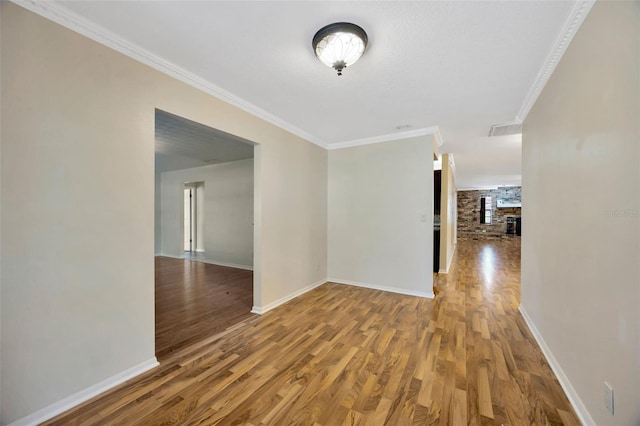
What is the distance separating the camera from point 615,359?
119cm

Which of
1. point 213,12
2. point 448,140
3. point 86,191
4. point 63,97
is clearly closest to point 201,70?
point 213,12

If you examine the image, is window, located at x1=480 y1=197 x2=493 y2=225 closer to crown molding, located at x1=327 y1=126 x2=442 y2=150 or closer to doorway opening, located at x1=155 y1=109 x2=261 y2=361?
crown molding, located at x1=327 y1=126 x2=442 y2=150

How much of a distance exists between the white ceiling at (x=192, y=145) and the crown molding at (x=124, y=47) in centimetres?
38

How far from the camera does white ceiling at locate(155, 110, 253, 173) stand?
3.60 metres

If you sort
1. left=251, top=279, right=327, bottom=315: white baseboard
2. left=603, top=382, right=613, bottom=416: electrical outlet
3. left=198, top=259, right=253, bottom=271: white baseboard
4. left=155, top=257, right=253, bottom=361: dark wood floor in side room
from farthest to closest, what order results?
left=198, top=259, right=253, bottom=271: white baseboard, left=251, top=279, right=327, bottom=315: white baseboard, left=155, top=257, right=253, bottom=361: dark wood floor in side room, left=603, top=382, right=613, bottom=416: electrical outlet

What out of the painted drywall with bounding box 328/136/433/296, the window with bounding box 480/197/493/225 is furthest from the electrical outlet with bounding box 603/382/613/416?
the window with bounding box 480/197/493/225

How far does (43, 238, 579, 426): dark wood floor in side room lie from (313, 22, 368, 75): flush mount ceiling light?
2400 mm

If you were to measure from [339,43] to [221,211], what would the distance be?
5.41 m

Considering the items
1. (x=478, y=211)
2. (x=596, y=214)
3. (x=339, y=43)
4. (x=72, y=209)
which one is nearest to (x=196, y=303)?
(x=72, y=209)

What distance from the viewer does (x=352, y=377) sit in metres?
1.87

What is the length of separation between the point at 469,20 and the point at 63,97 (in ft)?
8.74

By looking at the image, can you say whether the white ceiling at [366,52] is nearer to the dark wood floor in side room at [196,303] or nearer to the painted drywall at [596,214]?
the painted drywall at [596,214]

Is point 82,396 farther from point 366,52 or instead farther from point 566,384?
point 566,384

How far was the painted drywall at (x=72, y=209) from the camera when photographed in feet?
4.49
